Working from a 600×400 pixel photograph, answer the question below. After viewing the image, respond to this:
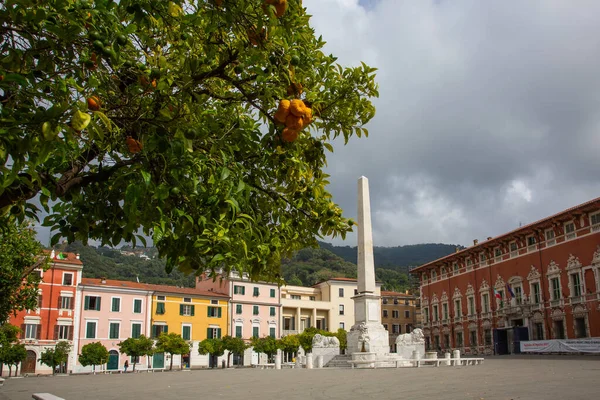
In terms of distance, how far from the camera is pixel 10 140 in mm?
3301

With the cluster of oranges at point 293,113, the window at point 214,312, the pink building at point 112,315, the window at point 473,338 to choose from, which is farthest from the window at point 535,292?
→ the cluster of oranges at point 293,113

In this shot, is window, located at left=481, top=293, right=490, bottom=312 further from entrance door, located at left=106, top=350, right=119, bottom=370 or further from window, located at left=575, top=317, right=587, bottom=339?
entrance door, located at left=106, top=350, right=119, bottom=370

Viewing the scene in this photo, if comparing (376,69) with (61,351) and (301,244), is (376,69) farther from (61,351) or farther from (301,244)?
(61,351)

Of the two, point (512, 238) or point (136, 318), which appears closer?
point (512, 238)

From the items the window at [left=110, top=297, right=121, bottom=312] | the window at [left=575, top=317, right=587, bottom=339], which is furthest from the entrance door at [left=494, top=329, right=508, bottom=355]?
the window at [left=110, top=297, right=121, bottom=312]

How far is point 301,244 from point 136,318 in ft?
185

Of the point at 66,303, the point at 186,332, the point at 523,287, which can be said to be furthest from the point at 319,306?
the point at 66,303

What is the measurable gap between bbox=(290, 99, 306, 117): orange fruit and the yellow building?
188 feet

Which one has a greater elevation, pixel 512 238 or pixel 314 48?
pixel 512 238

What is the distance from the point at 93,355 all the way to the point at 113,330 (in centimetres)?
937

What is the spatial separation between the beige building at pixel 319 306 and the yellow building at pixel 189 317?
1010 cm

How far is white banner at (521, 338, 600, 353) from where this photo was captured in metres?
36.2

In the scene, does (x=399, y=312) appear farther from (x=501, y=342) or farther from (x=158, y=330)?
(x=158, y=330)

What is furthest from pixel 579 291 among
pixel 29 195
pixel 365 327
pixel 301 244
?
pixel 29 195
